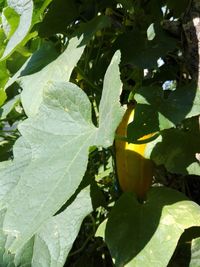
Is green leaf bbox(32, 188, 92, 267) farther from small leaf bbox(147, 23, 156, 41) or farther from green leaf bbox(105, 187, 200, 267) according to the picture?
small leaf bbox(147, 23, 156, 41)

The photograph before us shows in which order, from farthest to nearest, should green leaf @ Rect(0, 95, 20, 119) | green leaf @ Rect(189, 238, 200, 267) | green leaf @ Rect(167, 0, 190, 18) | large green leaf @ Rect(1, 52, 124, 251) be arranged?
green leaf @ Rect(0, 95, 20, 119)
green leaf @ Rect(167, 0, 190, 18)
green leaf @ Rect(189, 238, 200, 267)
large green leaf @ Rect(1, 52, 124, 251)

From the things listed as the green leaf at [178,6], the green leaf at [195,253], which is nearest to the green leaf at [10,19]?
the green leaf at [178,6]

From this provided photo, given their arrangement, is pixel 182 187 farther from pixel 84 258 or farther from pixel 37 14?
pixel 37 14

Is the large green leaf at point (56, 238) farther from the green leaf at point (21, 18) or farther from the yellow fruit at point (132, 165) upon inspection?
the green leaf at point (21, 18)

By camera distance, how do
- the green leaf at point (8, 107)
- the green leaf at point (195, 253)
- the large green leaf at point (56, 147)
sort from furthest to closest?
1. the green leaf at point (8, 107)
2. the green leaf at point (195, 253)
3. the large green leaf at point (56, 147)

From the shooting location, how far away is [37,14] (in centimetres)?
75

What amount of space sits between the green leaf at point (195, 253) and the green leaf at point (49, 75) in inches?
11.2

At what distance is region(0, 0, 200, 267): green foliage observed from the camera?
0.58m

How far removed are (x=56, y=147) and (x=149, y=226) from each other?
0.15m

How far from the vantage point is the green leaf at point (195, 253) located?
667 millimetres

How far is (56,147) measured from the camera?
2.08ft

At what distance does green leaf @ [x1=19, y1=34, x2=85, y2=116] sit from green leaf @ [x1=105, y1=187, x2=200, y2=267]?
192 mm

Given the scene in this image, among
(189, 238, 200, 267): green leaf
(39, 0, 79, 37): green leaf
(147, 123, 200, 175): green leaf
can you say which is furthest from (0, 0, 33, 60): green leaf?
(189, 238, 200, 267): green leaf

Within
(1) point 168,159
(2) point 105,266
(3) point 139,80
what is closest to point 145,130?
(1) point 168,159
